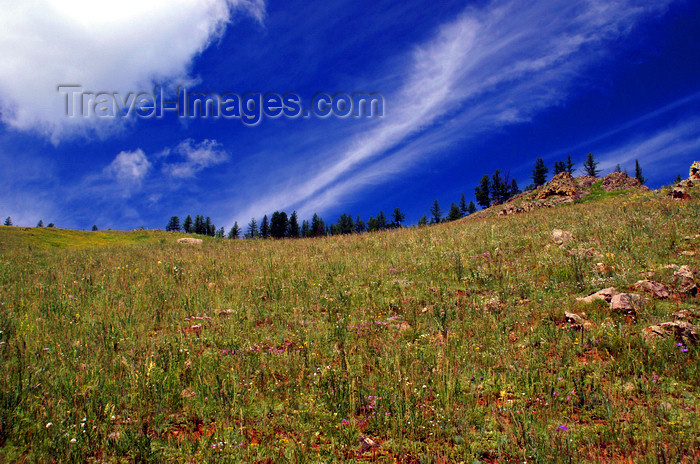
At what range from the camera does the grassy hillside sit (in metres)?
3.38

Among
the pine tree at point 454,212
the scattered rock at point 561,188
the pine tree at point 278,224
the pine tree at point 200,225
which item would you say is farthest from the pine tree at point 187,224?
the scattered rock at point 561,188

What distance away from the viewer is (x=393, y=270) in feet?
30.3

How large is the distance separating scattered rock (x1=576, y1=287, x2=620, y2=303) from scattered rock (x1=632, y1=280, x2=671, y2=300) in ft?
1.59

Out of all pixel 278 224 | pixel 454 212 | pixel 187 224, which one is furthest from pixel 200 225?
pixel 454 212

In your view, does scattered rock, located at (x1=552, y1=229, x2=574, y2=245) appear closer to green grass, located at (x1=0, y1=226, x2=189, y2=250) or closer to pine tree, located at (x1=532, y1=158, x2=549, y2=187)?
green grass, located at (x1=0, y1=226, x2=189, y2=250)

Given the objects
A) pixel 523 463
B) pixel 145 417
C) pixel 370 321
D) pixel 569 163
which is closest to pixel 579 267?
pixel 370 321

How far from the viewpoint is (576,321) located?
213 inches

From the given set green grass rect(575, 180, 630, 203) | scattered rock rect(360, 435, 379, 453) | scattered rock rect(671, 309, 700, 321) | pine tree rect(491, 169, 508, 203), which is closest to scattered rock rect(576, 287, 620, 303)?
scattered rock rect(671, 309, 700, 321)

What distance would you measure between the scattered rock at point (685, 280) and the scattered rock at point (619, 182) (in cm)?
2610

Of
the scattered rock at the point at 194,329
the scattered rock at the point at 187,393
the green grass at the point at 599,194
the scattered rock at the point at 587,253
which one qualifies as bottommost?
the scattered rock at the point at 187,393

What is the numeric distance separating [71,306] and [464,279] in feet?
29.1

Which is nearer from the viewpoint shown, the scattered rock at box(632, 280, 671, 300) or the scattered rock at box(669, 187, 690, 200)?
the scattered rock at box(632, 280, 671, 300)

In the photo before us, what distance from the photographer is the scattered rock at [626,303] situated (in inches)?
219

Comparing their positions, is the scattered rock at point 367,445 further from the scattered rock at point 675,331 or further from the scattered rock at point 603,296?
the scattered rock at point 603,296
